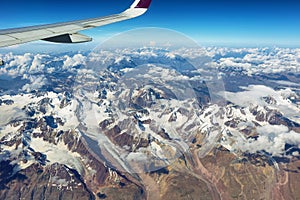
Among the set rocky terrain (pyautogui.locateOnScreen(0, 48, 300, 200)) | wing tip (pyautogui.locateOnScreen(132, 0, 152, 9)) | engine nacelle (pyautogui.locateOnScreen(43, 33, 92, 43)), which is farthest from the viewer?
rocky terrain (pyautogui.locateOnScreen(0, 48, 300, 200))

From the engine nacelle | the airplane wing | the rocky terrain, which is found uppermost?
the airplane wing

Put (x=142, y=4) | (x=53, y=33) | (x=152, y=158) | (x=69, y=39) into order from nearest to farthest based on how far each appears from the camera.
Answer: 1. (x=53, y=33)
2. (x=69, y=39)
3. (x=142, y=4)
4. (x=152, y=158)

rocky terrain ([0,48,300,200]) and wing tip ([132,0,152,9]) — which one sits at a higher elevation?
wing tip ([132,0,152,9])

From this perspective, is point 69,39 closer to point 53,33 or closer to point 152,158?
point 53,33

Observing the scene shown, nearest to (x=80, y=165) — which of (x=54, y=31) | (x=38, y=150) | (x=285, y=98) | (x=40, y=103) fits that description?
(x=38, y=150)

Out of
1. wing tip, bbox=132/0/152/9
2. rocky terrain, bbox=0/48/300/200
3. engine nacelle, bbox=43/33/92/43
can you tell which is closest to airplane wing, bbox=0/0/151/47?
engine nacelle, bbox=43/33/92/43

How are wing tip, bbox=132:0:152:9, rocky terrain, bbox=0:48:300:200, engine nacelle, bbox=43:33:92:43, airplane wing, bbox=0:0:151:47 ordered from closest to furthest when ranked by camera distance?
1. airplane wing, bbox=0:0:151:47
2. engine nacelle, bbox=43:33:92:43
3. wing tip, bbox=132:0:152:9
4. rocky terrain, bbox=0:48:300:200

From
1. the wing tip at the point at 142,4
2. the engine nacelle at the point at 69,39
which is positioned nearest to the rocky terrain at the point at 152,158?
the wing tip at the point at 142,4

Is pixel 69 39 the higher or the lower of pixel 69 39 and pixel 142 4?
the lower

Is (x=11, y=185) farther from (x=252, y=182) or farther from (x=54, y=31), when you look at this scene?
(x=54, y=31)

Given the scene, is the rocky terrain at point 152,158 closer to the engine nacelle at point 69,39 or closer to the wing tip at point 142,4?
the wing tip at point 142,4

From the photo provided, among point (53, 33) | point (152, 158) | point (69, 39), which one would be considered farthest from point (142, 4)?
point (152, 158)

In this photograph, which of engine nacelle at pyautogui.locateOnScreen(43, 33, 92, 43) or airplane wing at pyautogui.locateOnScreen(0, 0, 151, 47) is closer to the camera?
airplane wing at pyautogui.locateOnScreen(0, 0, 151, 47)

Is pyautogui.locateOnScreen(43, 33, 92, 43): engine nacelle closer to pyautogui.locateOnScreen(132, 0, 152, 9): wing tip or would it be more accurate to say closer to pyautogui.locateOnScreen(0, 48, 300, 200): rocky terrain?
pyautogui.locateOnScreen(132, 0, 152, 9): wing tip
